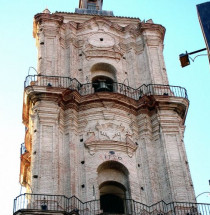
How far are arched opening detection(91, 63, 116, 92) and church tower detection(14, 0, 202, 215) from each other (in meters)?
0.05

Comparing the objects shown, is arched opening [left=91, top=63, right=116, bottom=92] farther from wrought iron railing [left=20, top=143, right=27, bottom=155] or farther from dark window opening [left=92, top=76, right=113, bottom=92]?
wrought iron railing [left=20, top=143, right=27, bottom=155]

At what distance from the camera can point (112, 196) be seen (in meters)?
23.4

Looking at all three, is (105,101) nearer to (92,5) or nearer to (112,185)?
(112,185)

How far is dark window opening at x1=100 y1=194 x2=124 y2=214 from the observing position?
22.9 metres

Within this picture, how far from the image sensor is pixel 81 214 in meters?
20.8

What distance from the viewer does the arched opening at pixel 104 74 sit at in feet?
88.2

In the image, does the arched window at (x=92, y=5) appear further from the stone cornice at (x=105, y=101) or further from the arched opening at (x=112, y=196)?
the arched opening at (x=112, y=196)

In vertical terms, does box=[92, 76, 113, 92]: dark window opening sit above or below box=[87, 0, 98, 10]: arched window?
below

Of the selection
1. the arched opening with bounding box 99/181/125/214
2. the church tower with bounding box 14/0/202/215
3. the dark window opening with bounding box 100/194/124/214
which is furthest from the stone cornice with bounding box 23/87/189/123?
the dark window opening with bounding box 100/194/124/214

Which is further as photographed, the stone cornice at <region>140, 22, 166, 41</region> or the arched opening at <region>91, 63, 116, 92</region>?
the stone cornice at <region>140, 22, 166, 41</region>

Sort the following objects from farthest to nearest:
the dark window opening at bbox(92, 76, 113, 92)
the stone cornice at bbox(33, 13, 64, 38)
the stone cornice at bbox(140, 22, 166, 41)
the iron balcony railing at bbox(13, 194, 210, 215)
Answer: the stone cornice at bbox(140, 22, 166, 41)
the stone cornice at bbox(33, 13, 64, 38)
the dark window opening at bbox(92, 76, 113, 92)
the iron balcony railing at bbox(13, 194, 210, 215)

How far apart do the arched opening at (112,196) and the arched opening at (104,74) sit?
201 inches

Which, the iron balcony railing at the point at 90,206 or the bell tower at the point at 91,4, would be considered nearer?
the iron balcony railing at the point at 90,206

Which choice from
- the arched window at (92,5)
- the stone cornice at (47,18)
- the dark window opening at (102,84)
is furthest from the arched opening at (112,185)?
the arched window at (92,5)
